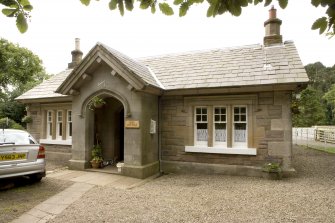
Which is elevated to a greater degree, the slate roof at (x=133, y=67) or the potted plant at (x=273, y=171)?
the slate roof at (x=133, y=67)

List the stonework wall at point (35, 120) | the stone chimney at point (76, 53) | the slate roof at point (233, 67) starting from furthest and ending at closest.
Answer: the stone chimney at point (76, 53), the stonework wall at point (35, 120), the slate roof at point (233, 67)

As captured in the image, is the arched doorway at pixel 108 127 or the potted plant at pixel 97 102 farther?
the arched doorway at pixel 108 127

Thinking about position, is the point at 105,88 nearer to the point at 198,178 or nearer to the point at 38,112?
the point at 198,178

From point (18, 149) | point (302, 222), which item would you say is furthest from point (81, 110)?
point (302, 222)

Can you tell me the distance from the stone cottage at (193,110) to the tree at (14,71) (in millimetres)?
20409

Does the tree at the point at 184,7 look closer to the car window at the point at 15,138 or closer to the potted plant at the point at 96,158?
the car window at the point at 15,138

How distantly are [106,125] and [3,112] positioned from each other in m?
20.7

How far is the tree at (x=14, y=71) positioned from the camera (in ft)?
89.4

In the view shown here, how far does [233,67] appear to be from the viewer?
10.7 meters

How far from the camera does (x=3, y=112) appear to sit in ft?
87.0

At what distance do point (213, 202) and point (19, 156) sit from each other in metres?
5.60

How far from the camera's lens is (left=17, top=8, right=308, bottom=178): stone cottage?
361 inches

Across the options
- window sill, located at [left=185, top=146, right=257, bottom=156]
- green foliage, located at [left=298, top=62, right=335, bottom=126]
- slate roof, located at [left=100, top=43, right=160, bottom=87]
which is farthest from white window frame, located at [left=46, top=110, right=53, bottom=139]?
green foliage, located at [left=298, top=62, right=335, bottom=126]

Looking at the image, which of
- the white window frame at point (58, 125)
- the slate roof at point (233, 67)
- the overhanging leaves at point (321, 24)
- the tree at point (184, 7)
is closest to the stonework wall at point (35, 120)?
the white window frame at point (58, 125)
